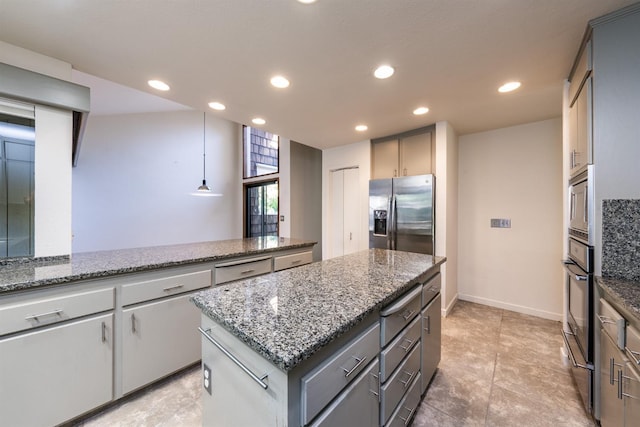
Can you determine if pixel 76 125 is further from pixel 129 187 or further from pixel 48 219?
pixel 129 187

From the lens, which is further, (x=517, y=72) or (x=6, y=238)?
(x=517, y=72)

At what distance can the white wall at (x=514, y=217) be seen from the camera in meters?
2.93

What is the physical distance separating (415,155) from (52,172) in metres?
3.65

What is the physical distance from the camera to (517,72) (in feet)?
6.27

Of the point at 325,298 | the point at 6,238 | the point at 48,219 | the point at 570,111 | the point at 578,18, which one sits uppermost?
the point at 578,18

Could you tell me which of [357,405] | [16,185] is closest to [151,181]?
[16,185]

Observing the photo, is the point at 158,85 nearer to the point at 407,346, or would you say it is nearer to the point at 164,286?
the point at 164,286

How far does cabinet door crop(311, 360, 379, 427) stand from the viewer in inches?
32.1

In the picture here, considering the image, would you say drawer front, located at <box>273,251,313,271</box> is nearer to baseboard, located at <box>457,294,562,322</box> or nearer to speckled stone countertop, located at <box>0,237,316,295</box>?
speckled stone countertop, located at <box>0,237,316,295</box>

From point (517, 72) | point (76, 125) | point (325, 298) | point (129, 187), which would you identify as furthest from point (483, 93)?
point (129, 187)

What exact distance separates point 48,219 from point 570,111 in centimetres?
409

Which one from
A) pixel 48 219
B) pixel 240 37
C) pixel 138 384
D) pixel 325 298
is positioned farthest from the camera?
pixel 48 219

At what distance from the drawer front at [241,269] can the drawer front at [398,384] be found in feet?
4.88

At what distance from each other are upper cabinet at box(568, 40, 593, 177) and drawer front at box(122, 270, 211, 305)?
275 centimetres
